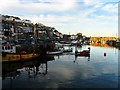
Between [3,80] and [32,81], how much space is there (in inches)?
207

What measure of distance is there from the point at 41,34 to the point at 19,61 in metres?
96.6

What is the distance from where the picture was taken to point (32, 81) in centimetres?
2095

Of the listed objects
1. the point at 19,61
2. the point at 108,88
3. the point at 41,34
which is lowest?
the point at 108,88

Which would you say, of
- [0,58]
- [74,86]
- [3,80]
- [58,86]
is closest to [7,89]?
[3,80]

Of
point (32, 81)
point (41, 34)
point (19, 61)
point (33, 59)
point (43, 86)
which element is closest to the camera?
point (43, 86)

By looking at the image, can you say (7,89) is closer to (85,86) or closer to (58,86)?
(58,86)

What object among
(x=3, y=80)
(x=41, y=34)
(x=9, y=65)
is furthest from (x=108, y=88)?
(x=41, y=34)

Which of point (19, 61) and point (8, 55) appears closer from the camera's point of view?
point (8, 55)

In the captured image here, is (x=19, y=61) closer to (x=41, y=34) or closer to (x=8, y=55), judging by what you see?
(x=8, y=55)

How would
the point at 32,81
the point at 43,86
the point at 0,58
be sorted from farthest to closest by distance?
the point at 0,58
the point at 32,81
the point at 43,86

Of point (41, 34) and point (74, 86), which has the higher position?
point (41, 34)

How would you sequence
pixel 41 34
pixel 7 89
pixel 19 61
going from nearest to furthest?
pixel 7 89, pixel 19 61, pixel 41 34

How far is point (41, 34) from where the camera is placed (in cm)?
12788

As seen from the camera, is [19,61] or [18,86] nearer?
[18,86]
